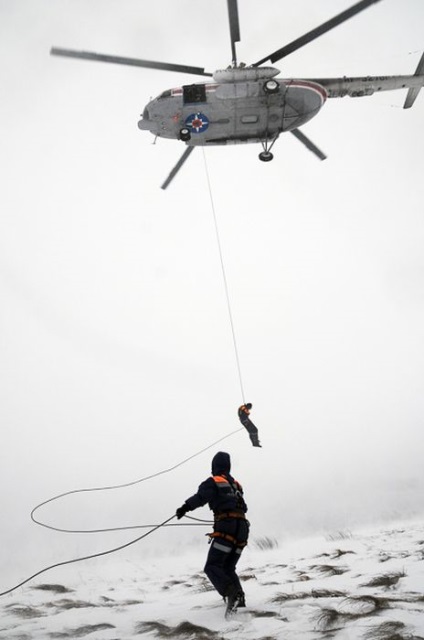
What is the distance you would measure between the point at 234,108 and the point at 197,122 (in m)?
1.05

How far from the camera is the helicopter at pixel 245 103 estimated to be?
11.0m

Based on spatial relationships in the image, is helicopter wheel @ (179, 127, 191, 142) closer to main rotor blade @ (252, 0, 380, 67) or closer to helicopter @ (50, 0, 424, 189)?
helicopter @ (50, 0, 424, 189)

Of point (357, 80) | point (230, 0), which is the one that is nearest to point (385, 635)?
point (230, 0)

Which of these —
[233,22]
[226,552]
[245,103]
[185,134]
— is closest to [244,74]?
[245,103]

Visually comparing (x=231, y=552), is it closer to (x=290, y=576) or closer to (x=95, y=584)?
(x=290, y=576)

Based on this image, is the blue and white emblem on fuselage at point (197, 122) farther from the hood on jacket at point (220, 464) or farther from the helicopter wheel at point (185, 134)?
the hood on jacket at point (220, 464)

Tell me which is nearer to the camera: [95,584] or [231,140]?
[95,584]

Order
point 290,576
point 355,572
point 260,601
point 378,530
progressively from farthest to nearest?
1. point 378,530
2. point 290,576
3. point 355,572
4. point 260,601

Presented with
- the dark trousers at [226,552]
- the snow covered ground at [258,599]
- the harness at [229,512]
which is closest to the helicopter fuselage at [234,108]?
the harness at [229,512]

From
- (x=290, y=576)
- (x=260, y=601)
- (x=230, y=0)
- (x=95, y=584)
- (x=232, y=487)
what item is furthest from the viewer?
(x=230, y=0)

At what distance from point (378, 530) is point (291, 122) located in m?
10.8

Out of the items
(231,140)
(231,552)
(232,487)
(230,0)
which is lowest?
(231,552)

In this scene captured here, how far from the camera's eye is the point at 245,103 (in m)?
11.2

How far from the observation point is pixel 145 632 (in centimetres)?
444
